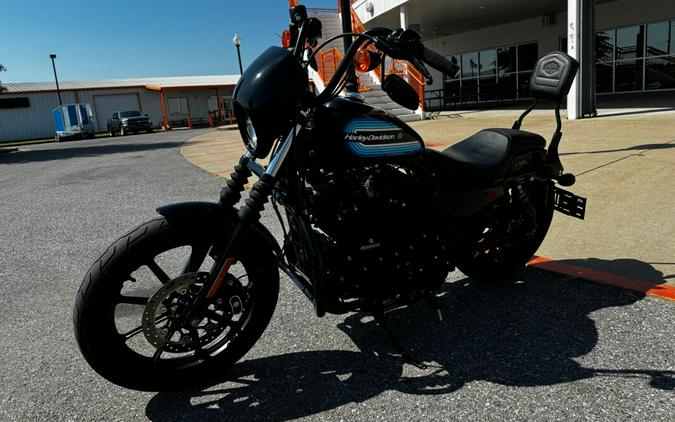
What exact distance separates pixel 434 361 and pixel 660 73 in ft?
67.8

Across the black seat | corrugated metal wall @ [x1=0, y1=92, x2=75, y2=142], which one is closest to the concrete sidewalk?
the black seat

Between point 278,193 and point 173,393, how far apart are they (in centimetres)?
108

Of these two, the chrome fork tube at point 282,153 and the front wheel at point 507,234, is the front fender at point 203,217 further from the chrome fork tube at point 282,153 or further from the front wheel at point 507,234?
the front wheel at point 507,234

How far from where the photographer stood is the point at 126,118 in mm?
32375

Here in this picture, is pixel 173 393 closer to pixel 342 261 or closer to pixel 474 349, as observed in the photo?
pixel 342 261

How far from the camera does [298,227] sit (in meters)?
2.45

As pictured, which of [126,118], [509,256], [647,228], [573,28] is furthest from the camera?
[126,118]

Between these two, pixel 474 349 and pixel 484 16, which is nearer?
pixel 474 349

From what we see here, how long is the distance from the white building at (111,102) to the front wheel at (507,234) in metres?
34.6

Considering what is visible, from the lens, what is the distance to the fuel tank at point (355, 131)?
7.66 feet

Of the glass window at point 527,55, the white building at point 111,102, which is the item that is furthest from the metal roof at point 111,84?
the glass window at point 527,55

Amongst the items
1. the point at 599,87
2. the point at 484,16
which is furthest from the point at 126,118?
the point at 599,87

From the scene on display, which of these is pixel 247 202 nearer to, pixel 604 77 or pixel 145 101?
pixel 604 77

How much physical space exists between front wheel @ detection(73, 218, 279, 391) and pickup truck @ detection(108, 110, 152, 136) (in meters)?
32.7
